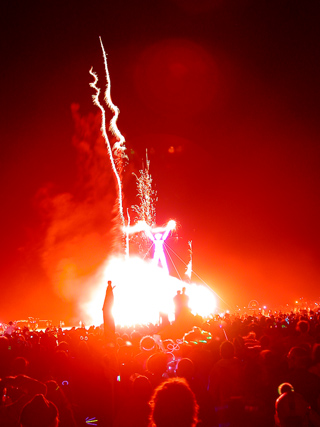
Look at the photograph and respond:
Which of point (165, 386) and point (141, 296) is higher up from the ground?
point (141, 296)

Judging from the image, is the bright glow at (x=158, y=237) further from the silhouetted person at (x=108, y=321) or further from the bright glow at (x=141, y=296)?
the silhouetted person at (x=108, y=321)

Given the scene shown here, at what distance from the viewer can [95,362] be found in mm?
7875

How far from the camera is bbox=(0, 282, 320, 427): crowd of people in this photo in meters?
3.57

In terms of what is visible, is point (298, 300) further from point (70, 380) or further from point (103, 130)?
point (70, 380)

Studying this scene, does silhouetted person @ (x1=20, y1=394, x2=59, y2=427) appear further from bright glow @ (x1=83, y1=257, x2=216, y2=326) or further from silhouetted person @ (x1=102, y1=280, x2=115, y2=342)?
bright glow @ (x1=83, y1=257, x2=216, y2=326)

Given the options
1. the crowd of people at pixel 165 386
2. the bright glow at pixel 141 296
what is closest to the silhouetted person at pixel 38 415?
the crowd of people at pixel 165 386

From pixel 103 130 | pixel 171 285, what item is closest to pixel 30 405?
pixel 103 130

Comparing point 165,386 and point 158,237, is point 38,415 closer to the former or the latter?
point 165,386

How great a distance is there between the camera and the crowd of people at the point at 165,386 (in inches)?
141

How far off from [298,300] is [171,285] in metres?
42.6

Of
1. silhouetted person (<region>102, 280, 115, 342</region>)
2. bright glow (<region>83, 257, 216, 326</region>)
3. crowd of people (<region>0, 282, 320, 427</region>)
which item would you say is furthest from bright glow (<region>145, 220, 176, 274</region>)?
crowd of people (<region>0, 282, 320, 427</region>)

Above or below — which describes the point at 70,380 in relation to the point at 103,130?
below

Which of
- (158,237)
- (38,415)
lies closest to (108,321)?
(38,415)

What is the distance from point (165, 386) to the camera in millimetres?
3109
